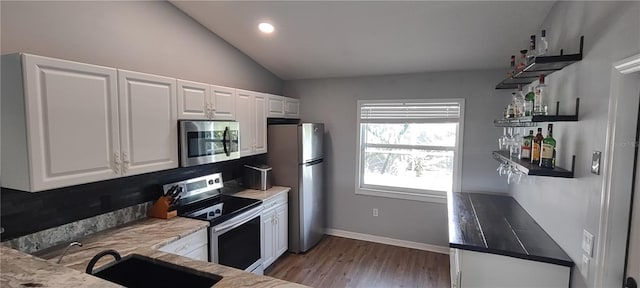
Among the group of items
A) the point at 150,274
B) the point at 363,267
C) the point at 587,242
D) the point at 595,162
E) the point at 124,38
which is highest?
the point at 124,38

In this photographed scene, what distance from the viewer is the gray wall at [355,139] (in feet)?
11.6

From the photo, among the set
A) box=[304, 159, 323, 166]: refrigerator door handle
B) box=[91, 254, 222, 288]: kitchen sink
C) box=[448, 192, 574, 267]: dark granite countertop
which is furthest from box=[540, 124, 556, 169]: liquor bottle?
box=[304, 159, 323, 166]: refrigerator door handle

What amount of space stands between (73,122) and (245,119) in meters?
1.62

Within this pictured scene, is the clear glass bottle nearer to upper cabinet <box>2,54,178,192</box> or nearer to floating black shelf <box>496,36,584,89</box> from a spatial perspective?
floating black shelf <box>496,36,584,89</box>

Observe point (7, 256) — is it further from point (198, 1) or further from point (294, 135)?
point (294, 135)

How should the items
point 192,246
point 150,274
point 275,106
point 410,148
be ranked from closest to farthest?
1. point 150,274
2. point 192,246
3. point 275,106
4. point 410,148

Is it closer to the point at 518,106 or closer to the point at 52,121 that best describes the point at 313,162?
the point at 518,106

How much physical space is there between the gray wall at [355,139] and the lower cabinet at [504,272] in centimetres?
185

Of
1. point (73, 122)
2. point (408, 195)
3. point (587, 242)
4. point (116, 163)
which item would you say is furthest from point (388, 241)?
point (73, 122)

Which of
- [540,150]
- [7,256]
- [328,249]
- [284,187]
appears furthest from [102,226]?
A: [540,150]

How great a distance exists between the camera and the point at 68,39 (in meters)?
2.06

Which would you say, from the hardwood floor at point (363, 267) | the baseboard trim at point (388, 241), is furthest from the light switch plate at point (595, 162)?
the baseboard trim at point (388, 241)

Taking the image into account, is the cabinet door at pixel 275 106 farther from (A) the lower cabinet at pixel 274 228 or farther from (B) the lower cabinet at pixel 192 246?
(B) the lower cabinet at pixel 192 246

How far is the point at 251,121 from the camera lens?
11.0 ft
